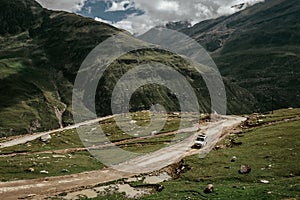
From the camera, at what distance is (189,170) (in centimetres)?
5578

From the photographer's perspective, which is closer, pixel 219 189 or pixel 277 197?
pixel 277 197

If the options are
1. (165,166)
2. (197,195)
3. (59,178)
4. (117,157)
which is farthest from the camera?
(117,157)

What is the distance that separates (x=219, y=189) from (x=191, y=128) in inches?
2789

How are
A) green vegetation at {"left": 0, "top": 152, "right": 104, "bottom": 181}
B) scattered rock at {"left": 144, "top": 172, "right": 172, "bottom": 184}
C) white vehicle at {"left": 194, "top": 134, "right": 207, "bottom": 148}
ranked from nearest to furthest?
1. scattered rock at {"left": 144, "top": 172, "right": 172, "bottom": 184}
2. green vegetation at {"left": 0, "top": 152, "right": 104, "bottom": 181}
3. white vehicle at {"left": 194, "top": 134, "right": 207, "bottom": 148}

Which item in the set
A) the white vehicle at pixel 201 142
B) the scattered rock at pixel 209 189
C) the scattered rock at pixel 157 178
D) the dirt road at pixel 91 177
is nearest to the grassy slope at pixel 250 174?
the scattered rock at pixel 209 189

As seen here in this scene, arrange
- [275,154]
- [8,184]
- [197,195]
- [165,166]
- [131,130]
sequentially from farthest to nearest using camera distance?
[131,130] < [165,166] < [275,154] < [8,184] < [197,195]

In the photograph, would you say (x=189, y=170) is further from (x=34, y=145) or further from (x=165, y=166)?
(x=34, y=145)

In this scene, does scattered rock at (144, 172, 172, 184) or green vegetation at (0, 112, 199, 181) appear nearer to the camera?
scattered rock at (144, 172, 172, 184)

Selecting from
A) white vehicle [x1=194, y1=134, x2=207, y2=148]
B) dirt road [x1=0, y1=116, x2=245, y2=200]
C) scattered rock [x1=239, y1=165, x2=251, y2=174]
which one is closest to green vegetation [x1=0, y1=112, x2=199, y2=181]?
dirt road [x1=0, y1=116, x2=245, y2=200]

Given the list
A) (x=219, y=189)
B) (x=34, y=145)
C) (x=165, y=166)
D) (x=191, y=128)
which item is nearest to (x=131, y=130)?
(x=191, y=128)

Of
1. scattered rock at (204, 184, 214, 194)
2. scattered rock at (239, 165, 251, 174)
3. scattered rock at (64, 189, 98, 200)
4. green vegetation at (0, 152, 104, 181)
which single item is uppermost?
scattered rock at (239, 165, 251, 174)

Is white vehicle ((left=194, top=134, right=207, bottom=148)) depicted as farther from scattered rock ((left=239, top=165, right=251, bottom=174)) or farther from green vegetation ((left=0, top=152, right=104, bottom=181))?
scattered rock ((left=239, top=165, right=251, bottom=174))

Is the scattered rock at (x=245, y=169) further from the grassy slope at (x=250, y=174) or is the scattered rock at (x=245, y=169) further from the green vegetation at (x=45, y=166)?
the green vegetation at (x=45, y=166)

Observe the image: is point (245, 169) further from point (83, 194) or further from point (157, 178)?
point (83, 194)
